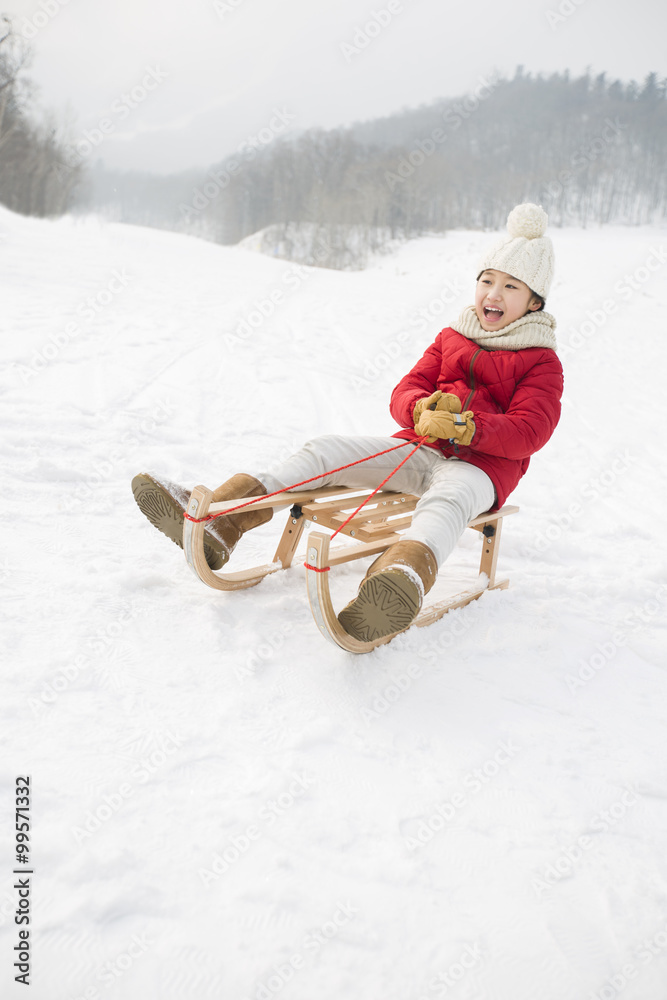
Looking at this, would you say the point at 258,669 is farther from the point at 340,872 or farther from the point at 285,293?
the point at 285,293

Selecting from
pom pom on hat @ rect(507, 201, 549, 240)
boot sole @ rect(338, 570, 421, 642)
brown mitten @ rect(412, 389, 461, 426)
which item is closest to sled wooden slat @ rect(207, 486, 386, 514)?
brown mitten @ rect(412, 389, 461, 426)

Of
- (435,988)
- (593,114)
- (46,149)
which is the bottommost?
(435,988)

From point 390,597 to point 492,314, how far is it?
4.54 feet

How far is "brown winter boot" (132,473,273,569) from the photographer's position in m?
1.98

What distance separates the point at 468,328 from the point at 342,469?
2.69 ft

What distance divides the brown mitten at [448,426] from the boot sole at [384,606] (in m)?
0.65

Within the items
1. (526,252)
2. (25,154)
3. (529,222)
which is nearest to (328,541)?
(526,252)

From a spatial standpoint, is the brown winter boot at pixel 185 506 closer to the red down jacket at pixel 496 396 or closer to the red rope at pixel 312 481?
the red rope at pixel 312 481

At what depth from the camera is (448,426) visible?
82.1 inches

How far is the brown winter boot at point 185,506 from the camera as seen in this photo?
6.50ft

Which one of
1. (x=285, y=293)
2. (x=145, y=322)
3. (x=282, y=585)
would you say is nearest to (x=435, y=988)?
(x=282, y=585)

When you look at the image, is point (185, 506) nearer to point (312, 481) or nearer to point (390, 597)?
point (312, 481)

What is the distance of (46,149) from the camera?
24797mm

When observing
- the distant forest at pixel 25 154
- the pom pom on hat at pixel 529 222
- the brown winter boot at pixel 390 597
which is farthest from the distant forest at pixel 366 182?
the brown winter boot at pixel 390 597
